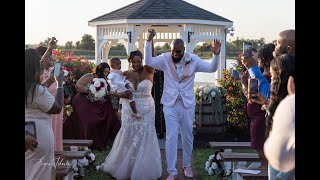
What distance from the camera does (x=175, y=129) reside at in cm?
721

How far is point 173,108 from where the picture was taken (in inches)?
285

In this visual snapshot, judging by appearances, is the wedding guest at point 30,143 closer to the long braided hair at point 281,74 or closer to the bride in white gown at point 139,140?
the long braided hair at point 281,74

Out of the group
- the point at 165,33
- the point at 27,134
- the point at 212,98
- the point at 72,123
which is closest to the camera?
the point at 27,134

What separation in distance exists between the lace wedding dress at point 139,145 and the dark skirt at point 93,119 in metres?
1.98

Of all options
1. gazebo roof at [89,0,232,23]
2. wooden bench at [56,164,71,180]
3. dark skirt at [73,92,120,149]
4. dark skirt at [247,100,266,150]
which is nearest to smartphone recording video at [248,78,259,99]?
dark skirt at [247,100,266,150]

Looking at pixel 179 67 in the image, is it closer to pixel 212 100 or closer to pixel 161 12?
pixel 212 100

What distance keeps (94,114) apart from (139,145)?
7.38 ft

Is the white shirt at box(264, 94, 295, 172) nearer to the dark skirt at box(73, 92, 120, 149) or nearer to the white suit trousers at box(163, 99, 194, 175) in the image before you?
the white suit trousers at box(163, 99, 194, 175)

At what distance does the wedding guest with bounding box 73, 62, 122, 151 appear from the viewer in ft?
30.0
